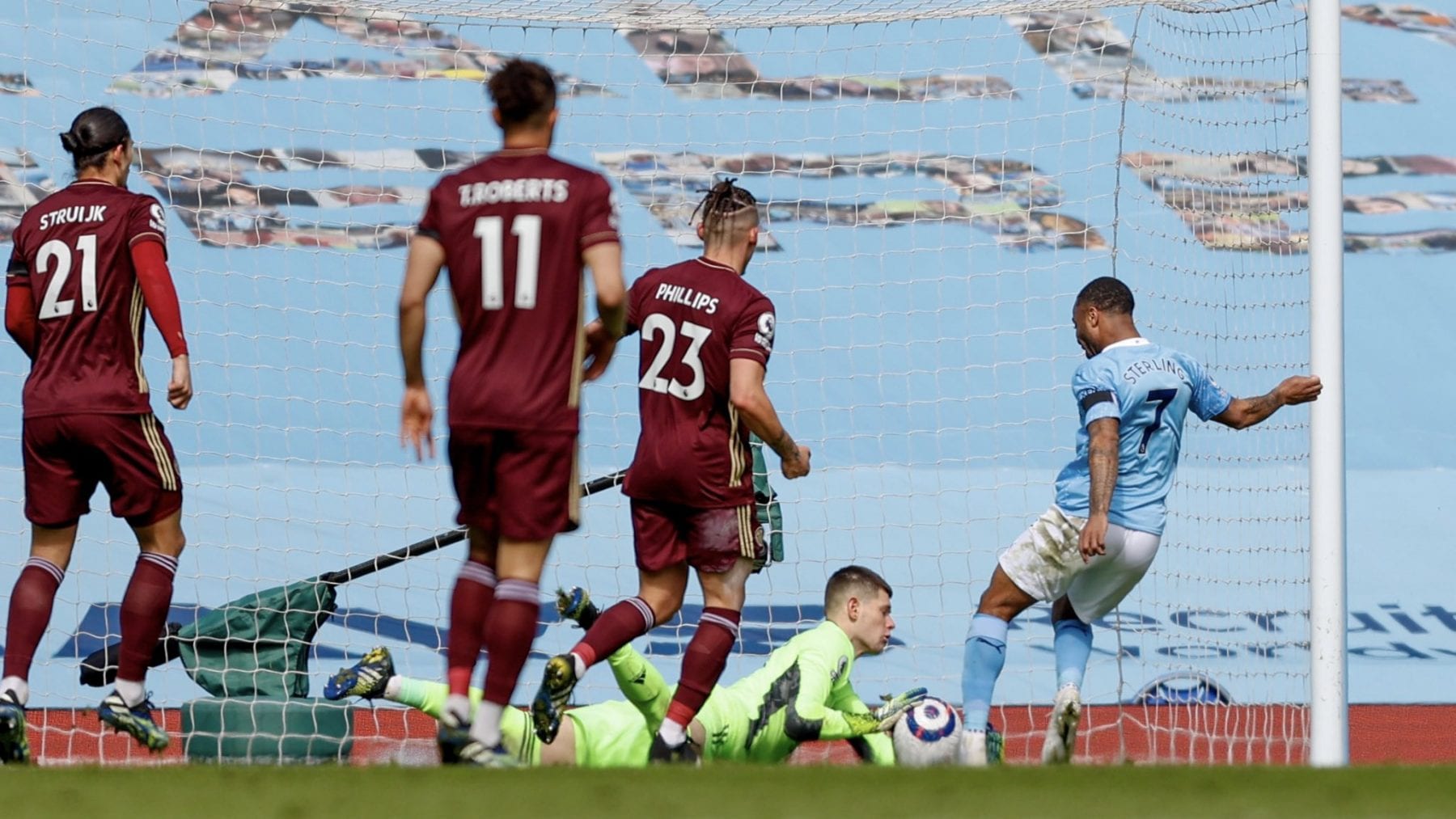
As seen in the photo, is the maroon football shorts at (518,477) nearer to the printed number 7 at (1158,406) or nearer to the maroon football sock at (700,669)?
the maroon football sock at (700,669)

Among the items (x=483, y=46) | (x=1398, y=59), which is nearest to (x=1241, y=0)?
(x=483, y=46)

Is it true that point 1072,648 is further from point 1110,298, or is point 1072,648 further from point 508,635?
point 508,635

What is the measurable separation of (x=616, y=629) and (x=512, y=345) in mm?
1268

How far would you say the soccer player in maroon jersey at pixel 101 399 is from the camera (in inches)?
212

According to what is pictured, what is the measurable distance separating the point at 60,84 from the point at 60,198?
7050 millimetres

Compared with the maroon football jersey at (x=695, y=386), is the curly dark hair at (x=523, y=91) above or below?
above

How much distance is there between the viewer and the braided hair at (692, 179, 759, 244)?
18.7ft

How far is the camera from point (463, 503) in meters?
4.62

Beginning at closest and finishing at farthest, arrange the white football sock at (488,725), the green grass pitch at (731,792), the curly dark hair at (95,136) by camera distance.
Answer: the green grass pitch at (731,792) < the white football sock at (488,725) < the curly dark hair at (95,136)

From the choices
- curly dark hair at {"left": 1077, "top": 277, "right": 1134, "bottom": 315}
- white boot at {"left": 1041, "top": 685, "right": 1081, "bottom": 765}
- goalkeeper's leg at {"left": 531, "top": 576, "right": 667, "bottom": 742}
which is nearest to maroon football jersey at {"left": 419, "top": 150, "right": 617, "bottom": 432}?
goalkeeper's leg at {"left": 531, "top": 576, "right": 667, "bottom": 742}

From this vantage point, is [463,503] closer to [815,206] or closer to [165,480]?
[165,480]

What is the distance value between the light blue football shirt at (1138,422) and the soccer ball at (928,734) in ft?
2.71

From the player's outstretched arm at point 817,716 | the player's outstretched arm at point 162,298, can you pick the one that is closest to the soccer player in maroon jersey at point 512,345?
the player's outstretched arm at point 162,298

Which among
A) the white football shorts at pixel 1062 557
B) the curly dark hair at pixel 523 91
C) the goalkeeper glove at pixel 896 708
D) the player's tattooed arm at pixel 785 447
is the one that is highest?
the curly dark hair at pixel 523 91
